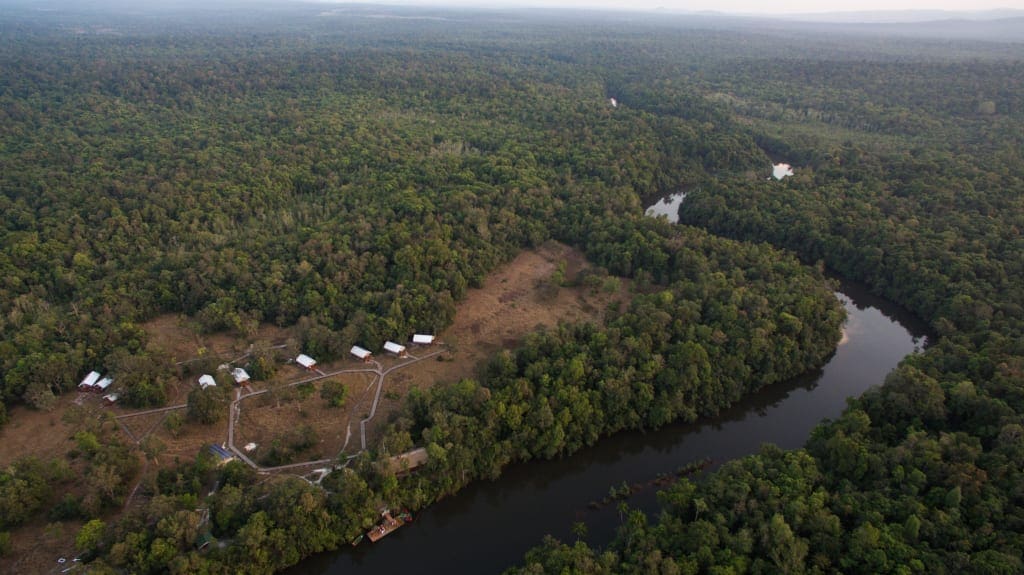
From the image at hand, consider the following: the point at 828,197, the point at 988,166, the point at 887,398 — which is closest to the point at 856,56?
the point at 988,166

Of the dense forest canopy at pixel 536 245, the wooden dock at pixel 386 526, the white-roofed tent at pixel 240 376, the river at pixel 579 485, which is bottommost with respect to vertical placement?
the river at pixel 579 485

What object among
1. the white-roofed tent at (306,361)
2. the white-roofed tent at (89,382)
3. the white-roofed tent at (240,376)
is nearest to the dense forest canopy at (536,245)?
the white-roofed tent at (306,361)

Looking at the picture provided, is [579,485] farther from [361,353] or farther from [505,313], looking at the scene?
[361,353]

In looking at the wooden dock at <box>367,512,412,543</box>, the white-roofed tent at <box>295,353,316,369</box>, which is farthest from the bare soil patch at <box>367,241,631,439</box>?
the white-roofed tent at <box>295,353,316,369</box>

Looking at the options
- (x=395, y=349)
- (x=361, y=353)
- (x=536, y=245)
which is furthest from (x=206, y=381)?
(x=536, y=245)

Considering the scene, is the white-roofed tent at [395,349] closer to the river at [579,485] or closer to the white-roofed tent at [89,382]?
the river at [579,485]

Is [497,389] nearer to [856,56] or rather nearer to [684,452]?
[684,452]
